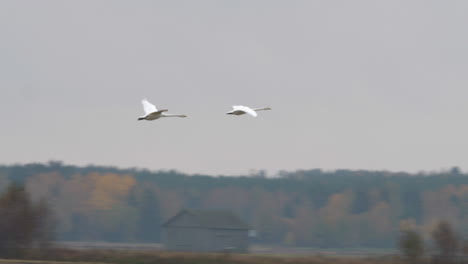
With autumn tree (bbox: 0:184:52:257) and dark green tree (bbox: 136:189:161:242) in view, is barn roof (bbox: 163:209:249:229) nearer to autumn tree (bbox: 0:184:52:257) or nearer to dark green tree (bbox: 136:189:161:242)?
autumn tree (bbox: 0:184:52:257)

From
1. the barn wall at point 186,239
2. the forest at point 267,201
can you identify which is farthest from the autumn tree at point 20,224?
the forest at point 267,201

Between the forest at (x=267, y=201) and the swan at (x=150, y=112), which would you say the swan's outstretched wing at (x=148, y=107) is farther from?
the forest at (x=267, y=201)

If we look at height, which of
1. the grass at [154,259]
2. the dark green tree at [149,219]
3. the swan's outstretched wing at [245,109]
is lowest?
the grass at [154,259]

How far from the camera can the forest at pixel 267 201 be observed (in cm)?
11138

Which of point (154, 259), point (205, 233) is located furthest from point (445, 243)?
point (205, 233)

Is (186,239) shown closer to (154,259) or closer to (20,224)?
(20,224)

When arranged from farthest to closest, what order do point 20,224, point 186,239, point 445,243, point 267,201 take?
point 267,201, point 186,239, point 20,224, point 445,243

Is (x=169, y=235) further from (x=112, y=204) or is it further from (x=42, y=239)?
(x=112, y=204)

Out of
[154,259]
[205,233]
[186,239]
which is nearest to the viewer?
[154,259]

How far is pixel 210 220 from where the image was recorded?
258ft

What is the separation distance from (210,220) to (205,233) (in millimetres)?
1740

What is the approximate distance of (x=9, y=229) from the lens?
51188mm

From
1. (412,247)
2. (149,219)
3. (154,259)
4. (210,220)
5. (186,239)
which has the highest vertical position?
(149,219)

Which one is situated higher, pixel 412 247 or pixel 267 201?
pixel 267 201
